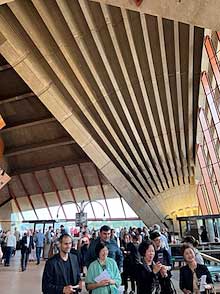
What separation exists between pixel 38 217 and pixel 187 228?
15.7 m

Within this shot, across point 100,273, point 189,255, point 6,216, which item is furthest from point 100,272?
point 6,216

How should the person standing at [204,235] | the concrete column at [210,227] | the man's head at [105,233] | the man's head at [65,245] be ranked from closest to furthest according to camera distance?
1. the man's head at [65,245]
2. the man's head at [105,233]
3. the person standing at [204,235]
4. the concrete column at [210,227]

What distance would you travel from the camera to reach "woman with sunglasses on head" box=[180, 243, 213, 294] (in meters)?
3.03

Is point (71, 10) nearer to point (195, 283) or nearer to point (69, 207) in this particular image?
point (195, 283)

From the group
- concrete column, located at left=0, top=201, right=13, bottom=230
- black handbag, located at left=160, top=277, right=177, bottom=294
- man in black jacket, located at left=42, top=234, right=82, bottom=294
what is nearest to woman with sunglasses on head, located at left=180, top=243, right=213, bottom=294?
black handbag, located at left=160, top=277, right=177, bottom=294

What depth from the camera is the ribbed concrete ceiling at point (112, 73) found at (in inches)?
335

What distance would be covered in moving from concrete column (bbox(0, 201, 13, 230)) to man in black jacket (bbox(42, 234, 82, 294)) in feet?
78.8

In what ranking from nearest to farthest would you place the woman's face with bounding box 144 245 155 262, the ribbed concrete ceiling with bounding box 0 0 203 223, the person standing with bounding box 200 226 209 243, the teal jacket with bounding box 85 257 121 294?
the teal jacket with bounding box 85 257 121 294, the woman's face with bounding box 144 245 155 262, the ribbed concrete ceiling with bounding box 0 0 203 223, the person standing with bounding box 200 226 209 243

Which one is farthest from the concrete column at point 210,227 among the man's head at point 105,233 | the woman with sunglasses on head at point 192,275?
the woman with sunglasses on head at point 192,275

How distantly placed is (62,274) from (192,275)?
127cm

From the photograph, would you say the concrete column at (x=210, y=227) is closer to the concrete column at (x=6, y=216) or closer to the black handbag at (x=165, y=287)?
the black handbag at (x=165, y=287)

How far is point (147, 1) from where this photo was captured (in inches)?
153

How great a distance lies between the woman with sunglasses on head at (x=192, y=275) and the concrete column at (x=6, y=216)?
24.2m

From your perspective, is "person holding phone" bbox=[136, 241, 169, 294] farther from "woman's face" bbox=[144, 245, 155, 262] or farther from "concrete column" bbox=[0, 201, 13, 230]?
"concrete column" bbox=[0, 201, 13, 230]
